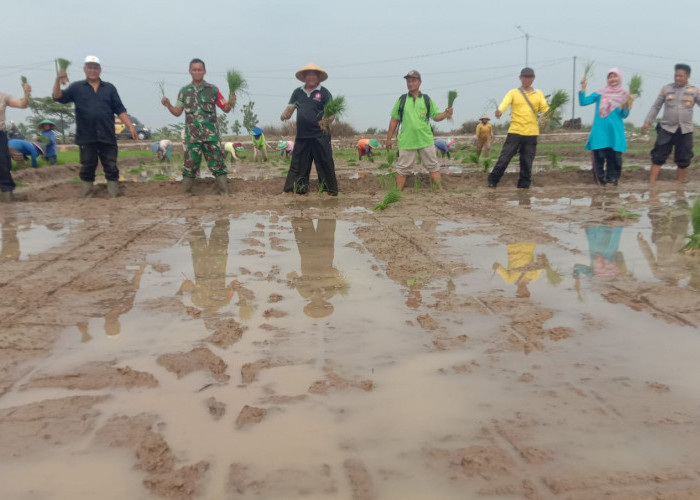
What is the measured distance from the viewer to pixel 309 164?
7.10m

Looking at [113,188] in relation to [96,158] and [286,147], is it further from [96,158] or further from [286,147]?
[286,147]

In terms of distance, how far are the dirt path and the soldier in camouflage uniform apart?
2919 mm

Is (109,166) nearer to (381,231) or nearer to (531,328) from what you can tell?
(381,231)

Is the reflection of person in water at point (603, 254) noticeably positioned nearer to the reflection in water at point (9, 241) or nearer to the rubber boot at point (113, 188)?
the reflection in water at point (9, 241)

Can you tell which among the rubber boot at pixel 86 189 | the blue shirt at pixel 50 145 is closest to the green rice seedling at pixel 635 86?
the rubber boot at pixel 86 189

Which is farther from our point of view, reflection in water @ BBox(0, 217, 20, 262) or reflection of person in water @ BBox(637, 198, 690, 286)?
reflection in water @ BBox(0, 217, 20, 262)

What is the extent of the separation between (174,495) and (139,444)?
0.92 feet

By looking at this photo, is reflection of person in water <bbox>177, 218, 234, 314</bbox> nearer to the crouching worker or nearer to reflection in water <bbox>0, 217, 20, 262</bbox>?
reflection in water <bbox>0, 217, 20, 262</bbox>

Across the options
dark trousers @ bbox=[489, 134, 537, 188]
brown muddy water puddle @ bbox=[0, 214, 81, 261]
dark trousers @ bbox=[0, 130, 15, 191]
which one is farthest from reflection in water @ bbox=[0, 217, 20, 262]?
dark trousers @ bbox=[489, 134, 537, 188]

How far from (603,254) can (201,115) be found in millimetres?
5096

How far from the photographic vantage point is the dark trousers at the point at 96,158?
6.99 m

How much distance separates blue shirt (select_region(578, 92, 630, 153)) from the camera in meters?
7.32

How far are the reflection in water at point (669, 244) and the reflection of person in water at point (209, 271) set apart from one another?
2416 millimetres

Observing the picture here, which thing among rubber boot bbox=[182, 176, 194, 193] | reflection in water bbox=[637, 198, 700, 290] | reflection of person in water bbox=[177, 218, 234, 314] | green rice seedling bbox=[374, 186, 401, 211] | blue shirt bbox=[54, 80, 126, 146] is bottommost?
reflection of person in water bbox=[177, 218, 234, 314]
